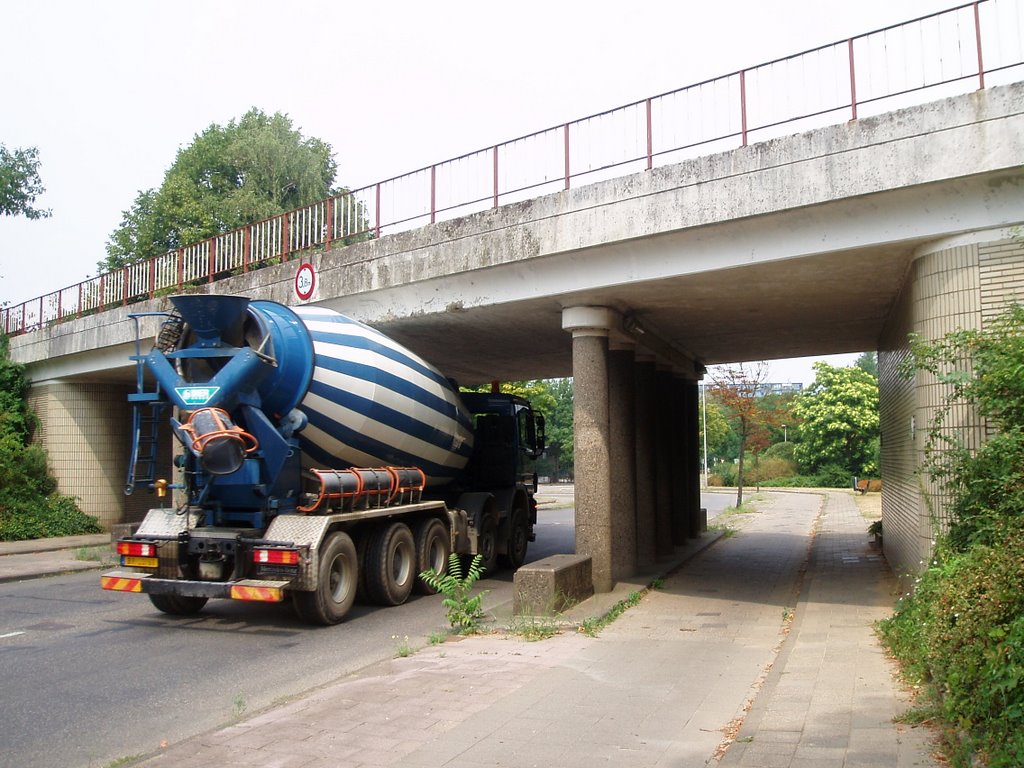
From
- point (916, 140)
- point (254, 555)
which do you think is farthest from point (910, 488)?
point (254, 555)

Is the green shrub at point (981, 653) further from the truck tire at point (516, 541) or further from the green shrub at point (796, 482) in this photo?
the green shrub at point (796, 482)

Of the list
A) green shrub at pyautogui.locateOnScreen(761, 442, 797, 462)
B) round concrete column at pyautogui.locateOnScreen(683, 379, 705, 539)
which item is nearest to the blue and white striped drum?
round concrete column at pyautogui.locateOnScreen(683, 379, 705, 539)

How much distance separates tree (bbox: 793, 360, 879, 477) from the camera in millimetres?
46625

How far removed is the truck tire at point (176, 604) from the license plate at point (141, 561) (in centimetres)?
67

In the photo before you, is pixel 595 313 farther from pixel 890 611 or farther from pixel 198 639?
pixel 198 639

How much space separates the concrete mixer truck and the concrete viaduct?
2170mm

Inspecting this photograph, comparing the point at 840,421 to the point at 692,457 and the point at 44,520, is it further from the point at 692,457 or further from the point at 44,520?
the point at 44,520

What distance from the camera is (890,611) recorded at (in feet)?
31.7

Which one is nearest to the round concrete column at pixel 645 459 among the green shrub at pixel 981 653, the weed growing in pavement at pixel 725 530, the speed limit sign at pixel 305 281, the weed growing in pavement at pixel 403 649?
the weed growing in pavement at pixel 725 530

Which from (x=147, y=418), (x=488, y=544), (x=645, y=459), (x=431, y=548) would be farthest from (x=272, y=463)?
(x=645, y=459)

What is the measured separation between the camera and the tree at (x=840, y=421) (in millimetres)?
46625

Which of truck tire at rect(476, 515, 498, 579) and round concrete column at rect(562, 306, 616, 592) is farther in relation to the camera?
truck tire at rect(476, 515, 498, 579)

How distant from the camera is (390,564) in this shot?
10.7 metres

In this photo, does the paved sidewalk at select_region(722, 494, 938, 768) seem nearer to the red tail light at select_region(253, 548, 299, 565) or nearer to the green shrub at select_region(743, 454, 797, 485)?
the red tail light at select_region(253, 548, 299, 565)
